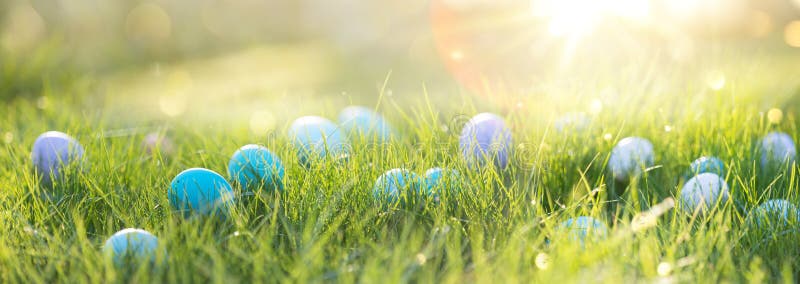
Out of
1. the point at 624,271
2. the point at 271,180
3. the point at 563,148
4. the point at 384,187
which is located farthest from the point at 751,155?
the point at 271,180

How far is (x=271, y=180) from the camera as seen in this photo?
1.84 metres

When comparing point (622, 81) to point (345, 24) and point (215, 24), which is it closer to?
point (345, 24)

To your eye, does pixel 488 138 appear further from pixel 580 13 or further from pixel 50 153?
pixel 580 13

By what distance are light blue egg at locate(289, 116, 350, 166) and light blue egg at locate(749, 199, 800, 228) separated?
1.03 metres

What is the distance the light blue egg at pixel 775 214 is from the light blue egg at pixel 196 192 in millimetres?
1242

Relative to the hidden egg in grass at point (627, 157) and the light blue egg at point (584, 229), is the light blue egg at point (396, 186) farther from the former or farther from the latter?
the hidden egg in grass at point (627, 157)

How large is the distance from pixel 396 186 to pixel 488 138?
57 centimetres

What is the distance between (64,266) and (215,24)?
280 inches

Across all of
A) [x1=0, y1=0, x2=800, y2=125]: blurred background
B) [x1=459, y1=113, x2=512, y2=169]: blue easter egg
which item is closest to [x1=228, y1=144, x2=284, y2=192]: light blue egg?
[x1=459, y1=113, x2=512, y2=169]: blue easter egg

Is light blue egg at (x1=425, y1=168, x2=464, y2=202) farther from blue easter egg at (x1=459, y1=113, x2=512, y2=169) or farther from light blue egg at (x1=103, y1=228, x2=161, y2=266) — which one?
light blue egg at (x1=103, y1=228, x2=161, y2=266)

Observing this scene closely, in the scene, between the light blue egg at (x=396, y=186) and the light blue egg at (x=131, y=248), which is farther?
the light blue egg at (x=396, y=186)

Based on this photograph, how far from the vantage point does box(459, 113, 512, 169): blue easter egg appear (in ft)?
6.73

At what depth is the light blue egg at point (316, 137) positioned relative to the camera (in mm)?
2000

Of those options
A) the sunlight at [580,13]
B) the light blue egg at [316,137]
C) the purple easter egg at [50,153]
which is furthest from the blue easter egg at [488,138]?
the sunlight at [580,13]
